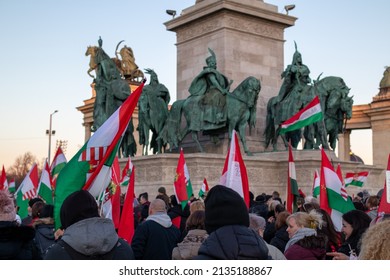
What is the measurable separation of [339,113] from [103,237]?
2443 centimetres

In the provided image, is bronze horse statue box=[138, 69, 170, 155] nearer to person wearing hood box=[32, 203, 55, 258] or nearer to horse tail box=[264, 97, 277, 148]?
horse tail box=[264, 97, 277, 148]

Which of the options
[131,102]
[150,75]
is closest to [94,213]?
[131,102]

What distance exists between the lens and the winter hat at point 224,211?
12.7ft

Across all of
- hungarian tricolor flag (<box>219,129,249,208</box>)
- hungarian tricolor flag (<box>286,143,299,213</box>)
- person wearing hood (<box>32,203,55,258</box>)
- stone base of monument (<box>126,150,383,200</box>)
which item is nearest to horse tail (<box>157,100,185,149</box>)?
stone base of monument (<box>126,150,383,200</box>)

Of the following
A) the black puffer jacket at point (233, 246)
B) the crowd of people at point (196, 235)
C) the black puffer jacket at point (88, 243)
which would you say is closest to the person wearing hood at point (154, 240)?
the crowd of people at point (196, 235)

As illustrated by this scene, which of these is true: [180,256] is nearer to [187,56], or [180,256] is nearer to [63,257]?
[63,257]

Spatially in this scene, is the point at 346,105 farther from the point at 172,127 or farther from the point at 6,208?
the point at 6,208

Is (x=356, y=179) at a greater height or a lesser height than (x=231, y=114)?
lesser

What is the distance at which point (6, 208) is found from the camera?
198 inches

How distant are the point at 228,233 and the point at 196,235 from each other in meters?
1.52

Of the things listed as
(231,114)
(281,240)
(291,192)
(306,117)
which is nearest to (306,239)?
(281,240)

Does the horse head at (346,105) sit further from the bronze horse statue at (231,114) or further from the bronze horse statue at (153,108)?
the bronze horse statue at (153,108)

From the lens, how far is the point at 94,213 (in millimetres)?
4391

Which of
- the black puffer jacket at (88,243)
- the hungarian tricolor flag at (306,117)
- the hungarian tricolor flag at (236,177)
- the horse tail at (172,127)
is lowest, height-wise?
the black puffer jacket at (88,243)
